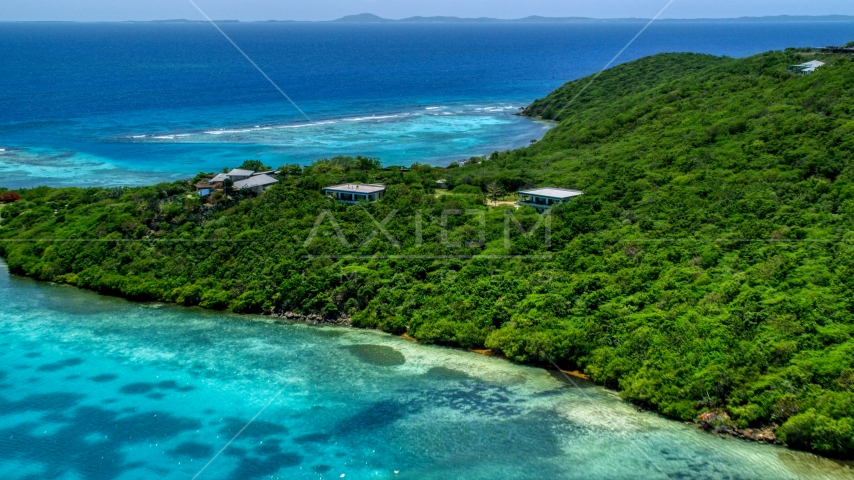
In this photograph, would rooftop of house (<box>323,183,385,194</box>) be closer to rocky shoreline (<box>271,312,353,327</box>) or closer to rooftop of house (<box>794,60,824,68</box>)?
rocky shoreline (<box>271,312,353,327</box>)

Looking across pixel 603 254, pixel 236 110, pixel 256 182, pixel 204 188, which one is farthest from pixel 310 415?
pixel 236 110

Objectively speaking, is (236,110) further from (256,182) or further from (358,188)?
(358,188)

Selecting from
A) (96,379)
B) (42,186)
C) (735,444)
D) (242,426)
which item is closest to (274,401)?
(242,426)

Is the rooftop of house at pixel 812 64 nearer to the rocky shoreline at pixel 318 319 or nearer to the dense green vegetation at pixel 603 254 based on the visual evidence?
the dense green vegetation at pixel 603 254

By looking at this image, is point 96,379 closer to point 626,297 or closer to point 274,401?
point 274,401

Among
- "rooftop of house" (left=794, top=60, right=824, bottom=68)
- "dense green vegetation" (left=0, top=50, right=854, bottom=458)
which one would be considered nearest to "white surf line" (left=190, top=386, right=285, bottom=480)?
"dense green vegetation" (left=0, top=50, right=854, bottom=458)

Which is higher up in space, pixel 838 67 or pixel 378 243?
pixel 838 67

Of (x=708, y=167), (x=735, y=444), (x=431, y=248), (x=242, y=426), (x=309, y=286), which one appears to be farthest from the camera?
(x=708, y=167)
